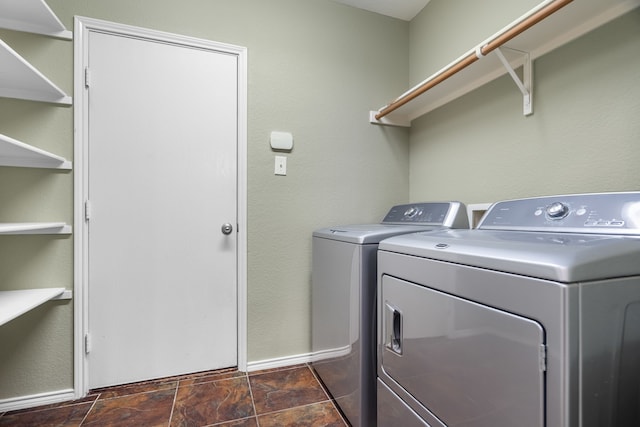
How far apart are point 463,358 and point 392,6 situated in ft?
7.26

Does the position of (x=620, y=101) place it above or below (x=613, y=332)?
above

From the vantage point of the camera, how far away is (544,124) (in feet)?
Result: 4.35

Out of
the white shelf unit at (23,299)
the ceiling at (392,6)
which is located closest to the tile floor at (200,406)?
the white shelf unit at (23,299)

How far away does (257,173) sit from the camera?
6.12 feet

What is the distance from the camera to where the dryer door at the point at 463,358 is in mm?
644

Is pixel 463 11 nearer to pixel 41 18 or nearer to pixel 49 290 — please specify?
pixel 41 18

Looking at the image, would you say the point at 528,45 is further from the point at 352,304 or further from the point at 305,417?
the point at 305,417

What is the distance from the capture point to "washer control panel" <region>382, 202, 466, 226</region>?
1.49 metres

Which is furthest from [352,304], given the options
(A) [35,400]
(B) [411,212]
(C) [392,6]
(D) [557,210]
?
(C) [392,6]

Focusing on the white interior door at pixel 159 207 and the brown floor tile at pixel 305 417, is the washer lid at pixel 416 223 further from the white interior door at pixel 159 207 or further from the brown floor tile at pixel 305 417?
the brown floor tile at pixel 305 417

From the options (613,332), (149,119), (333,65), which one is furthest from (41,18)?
(613,332)

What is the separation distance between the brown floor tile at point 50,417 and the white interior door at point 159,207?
152 mm

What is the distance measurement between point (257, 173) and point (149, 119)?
2.15 ft

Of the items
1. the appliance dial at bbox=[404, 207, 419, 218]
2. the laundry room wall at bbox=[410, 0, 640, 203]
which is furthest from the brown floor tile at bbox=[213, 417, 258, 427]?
the laundry room wall at bbox=[410, 0, 640, 203]
